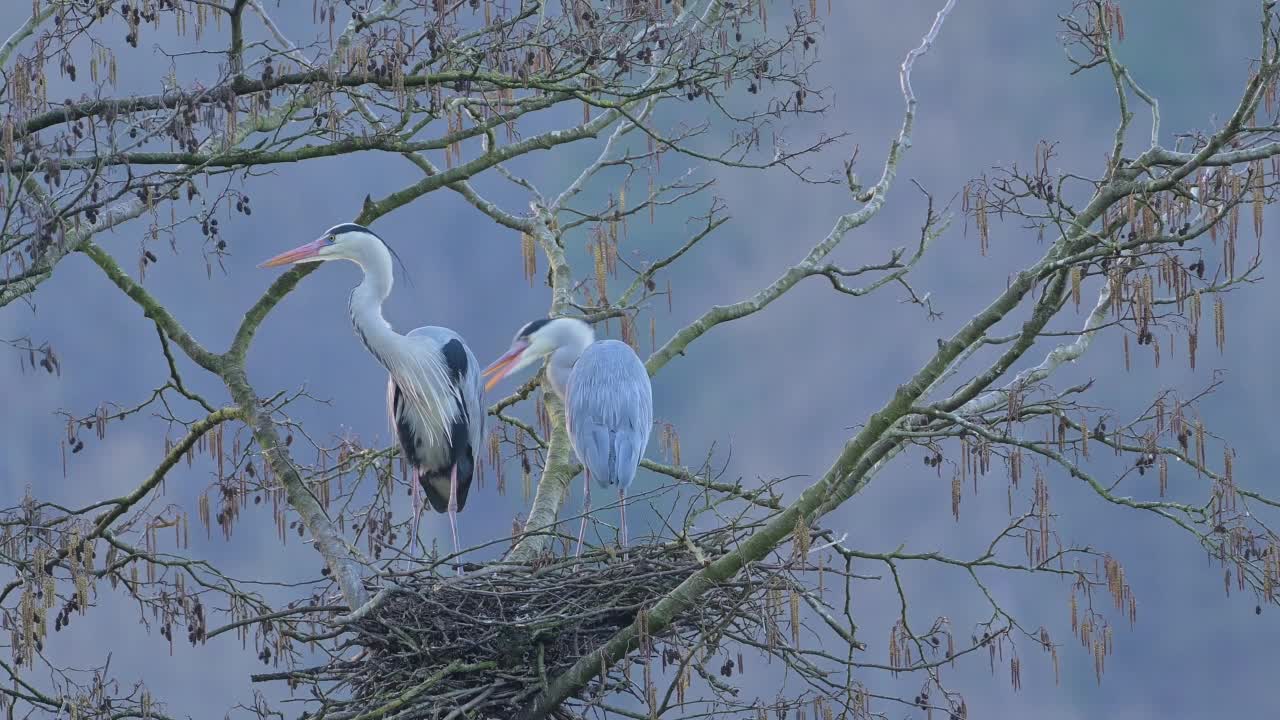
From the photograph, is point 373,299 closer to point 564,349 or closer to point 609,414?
point 564,349

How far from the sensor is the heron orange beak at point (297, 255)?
797 centimetres

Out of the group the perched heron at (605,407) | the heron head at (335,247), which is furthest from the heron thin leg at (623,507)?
the heron head at (335,247)

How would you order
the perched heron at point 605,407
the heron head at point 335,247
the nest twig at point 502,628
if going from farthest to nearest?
the heron head at point 335,247, the perched heron at point 605,407, the nest twig at point 502,628

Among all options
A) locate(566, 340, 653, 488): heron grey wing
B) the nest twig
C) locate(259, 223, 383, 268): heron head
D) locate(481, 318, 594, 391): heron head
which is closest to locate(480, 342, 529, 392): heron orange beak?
locate(481, 318, 594, 391): heron head

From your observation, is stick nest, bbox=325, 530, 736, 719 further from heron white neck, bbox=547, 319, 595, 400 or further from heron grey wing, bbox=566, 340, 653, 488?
heron white neck, bbox=547, 319, 595, 400

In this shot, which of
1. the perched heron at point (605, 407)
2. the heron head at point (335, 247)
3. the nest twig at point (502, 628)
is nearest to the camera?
the nest twig at point (502, 628)

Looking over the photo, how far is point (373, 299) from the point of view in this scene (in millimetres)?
8359

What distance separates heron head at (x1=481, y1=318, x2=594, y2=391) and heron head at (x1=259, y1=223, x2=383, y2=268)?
952mm

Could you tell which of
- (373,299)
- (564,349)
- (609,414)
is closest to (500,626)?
(609,414)

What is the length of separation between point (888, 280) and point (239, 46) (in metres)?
4.16

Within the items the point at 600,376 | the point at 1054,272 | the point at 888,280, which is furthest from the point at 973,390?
the point at 888,280

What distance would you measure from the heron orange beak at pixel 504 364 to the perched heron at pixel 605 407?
210mm

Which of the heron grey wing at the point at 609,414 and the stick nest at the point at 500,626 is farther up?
the heron grey wing at the point at 609,414

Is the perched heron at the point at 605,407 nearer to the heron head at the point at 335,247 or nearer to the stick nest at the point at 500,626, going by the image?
the stick nest at the point at 500,626
